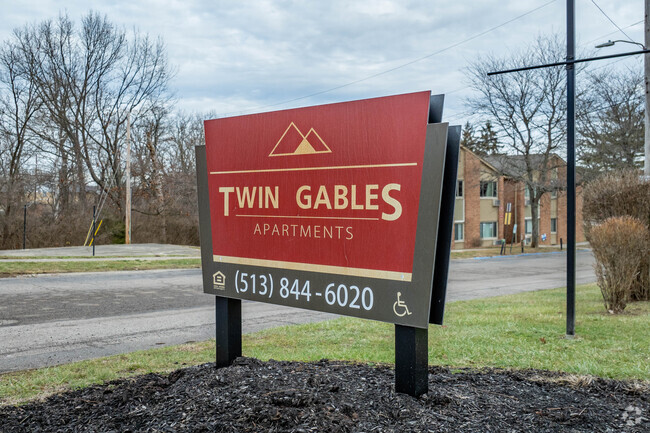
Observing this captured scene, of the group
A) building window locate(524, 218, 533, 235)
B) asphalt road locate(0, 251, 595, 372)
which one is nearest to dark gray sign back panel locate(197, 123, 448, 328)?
asphalt road locate(0, 251, 595, 372)

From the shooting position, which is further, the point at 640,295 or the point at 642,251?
the point at 640,295

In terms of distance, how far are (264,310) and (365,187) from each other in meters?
6.77

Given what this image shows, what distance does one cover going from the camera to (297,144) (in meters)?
Result: 4.30

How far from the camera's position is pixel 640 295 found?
11180 millimetres

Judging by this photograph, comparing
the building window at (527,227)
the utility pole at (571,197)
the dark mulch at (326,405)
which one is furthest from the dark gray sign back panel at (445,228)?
the building window at (527,227)

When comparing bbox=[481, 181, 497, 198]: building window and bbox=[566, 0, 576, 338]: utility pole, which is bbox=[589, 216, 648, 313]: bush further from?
bbox=[481, 181, 497, 198]: building window

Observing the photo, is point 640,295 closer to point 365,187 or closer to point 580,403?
point 580,403

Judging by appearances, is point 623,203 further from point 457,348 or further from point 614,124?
point 614,124

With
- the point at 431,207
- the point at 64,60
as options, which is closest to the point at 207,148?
the point at 431,207

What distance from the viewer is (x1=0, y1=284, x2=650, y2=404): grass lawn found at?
17.0ft

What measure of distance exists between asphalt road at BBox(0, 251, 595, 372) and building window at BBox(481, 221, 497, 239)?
28.8 m

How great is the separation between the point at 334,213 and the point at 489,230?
43.8 m

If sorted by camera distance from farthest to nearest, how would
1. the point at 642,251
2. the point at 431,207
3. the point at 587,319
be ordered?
1. the point at 642,251
2. the point at 587,319
3. the point at 431,207

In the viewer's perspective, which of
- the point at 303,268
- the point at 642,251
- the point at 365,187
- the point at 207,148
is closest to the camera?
the point at 365,187
